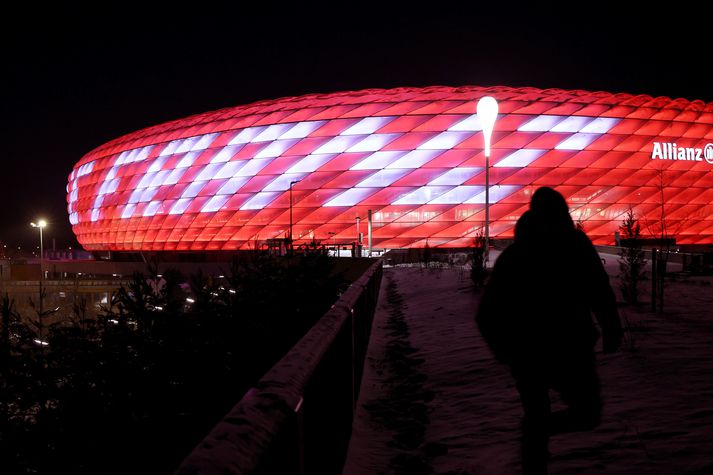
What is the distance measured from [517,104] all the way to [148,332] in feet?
117

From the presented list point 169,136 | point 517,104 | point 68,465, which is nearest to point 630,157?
point 517,104

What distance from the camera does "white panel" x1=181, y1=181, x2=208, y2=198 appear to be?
41.6 metres

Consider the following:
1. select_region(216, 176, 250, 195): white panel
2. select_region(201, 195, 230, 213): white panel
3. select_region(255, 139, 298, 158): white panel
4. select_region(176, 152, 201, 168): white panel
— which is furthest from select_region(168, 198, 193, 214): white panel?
select_region(255, 139, 298, 158): white panel

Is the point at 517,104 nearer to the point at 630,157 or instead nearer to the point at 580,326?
the point at 630,157

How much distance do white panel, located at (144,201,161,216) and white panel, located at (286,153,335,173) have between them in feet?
41.2

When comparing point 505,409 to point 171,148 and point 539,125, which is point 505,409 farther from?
point 171,148

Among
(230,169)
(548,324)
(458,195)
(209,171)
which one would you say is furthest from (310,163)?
(548,324)

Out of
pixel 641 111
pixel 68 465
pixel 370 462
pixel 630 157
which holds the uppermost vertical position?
pixel 641 111

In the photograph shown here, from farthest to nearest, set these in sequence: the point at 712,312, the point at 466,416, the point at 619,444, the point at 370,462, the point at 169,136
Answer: the point at 169,136 < the point at 712,312 < the point at 466,416 < the point at 370,462 < the point at 619,444

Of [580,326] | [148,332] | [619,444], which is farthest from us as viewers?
[148,332]

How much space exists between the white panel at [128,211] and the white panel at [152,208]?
2048 mm

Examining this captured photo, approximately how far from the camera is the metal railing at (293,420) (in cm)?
133

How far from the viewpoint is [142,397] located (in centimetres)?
399

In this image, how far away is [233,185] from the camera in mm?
40031
